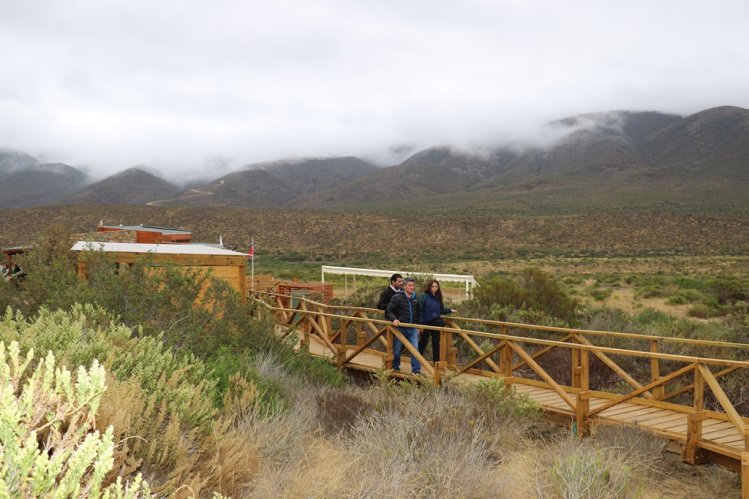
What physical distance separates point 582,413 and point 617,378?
346 centimetres

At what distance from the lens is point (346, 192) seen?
133 m

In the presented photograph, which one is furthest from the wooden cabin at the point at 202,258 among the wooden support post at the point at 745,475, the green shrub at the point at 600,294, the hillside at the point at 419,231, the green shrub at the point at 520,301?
the hillside at the point at 419,231

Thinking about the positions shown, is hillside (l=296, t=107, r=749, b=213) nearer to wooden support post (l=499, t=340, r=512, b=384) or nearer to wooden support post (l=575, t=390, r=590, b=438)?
wooden support post (l=499, t=340, r=512, b=384)

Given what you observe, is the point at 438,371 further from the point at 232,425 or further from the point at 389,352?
the point at 232,425

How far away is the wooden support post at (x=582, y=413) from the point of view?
6.42 m

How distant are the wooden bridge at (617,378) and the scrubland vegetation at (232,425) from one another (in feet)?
1.13

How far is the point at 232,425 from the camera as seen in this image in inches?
184

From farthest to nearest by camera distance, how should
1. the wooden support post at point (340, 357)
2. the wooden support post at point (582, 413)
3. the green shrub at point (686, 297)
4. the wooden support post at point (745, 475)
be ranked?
the green shrub at point (686, 297) < the wooden support post at point (340, 357) < the wooden support post at point (582, 413) < the wooden support post at point (745, 475)

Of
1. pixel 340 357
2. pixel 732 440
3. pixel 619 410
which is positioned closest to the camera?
pixel 732 440

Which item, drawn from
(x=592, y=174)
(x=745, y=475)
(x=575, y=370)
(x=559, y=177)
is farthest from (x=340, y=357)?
(x=592, y=174)

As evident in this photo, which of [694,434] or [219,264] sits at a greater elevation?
[219,264]

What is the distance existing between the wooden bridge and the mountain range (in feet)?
211

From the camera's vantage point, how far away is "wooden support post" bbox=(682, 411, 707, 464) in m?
5.68

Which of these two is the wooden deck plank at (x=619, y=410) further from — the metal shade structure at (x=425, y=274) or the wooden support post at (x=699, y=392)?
the metal shade structure at (x=425, y=274)
